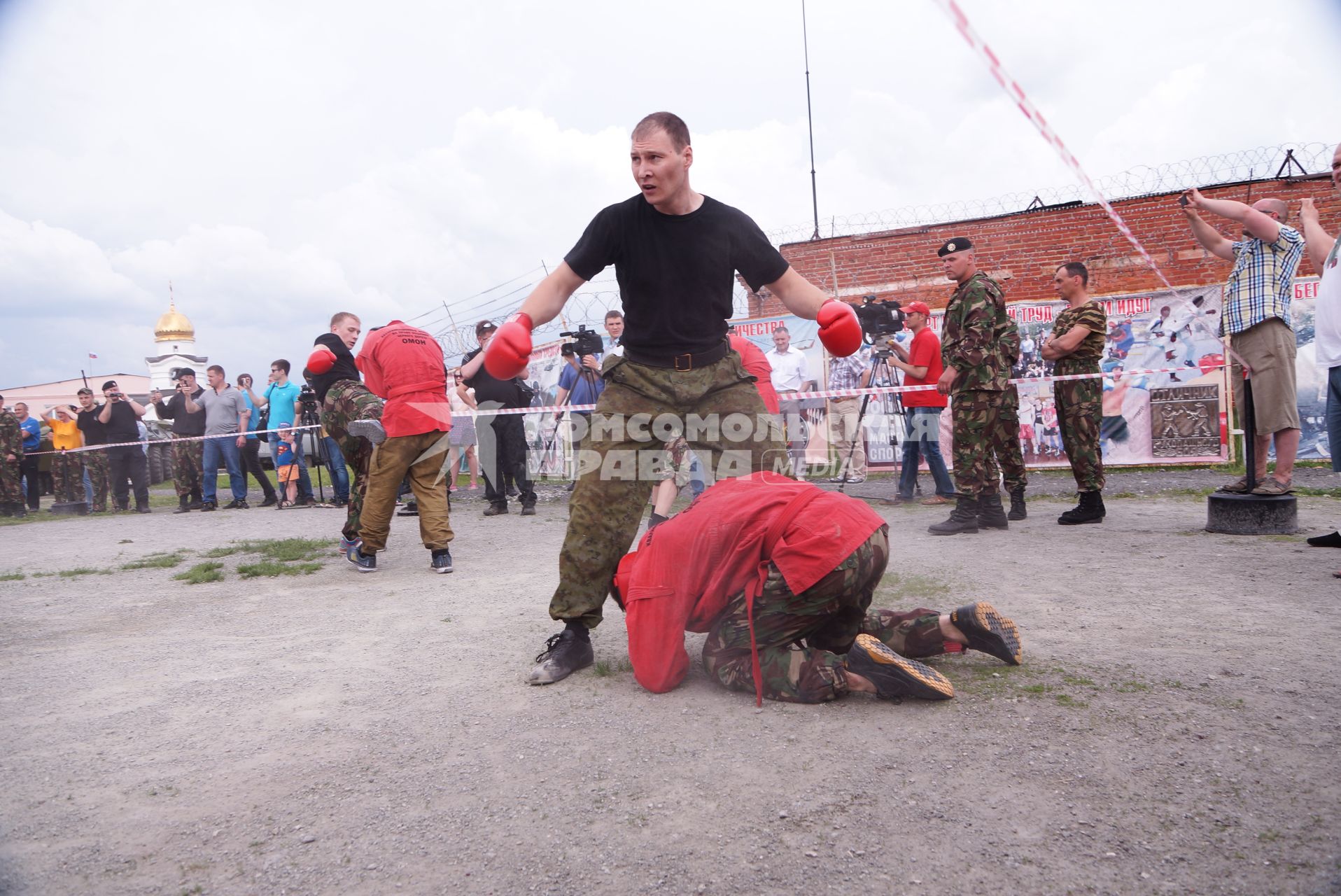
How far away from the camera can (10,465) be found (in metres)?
11.1

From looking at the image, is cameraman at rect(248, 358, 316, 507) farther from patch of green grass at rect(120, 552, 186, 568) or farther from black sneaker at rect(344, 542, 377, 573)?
black sneaker at rect(344, 542, 377, 573)

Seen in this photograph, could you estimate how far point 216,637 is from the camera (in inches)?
142

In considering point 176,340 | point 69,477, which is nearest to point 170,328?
point 176,340

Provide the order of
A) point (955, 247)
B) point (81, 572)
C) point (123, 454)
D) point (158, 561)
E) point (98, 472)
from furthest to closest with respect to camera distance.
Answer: point (98, 472)
point (123, 454)
point (158, 561)
point (955, 247)
point (81, 572)

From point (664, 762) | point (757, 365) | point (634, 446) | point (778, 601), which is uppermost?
point (757, 365)

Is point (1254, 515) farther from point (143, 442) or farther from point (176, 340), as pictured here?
point (176, 340)

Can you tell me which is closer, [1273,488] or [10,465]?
[1273,488]

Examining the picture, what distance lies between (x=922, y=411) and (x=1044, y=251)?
6.22m

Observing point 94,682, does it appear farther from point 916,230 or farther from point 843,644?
point 916,230

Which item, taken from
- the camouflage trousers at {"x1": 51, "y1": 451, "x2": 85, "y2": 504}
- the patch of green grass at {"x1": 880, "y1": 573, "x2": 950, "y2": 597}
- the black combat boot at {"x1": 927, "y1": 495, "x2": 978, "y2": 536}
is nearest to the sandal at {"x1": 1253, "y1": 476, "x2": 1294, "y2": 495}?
the black combat boot at {"x1": 927, "y1": 495, "x2": 978, "y2": 536}

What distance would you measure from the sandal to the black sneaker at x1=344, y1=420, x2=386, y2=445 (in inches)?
219

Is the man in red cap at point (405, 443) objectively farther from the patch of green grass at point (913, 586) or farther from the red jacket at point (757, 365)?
the patch of green grass at point (913, 586)

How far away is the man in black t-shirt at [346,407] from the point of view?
5.64m

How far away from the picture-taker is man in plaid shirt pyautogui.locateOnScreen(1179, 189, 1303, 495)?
4840 mm
